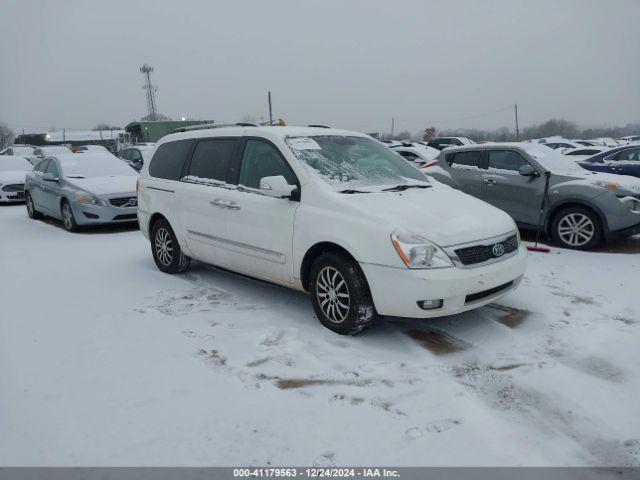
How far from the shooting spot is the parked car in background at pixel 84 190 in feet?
30.1

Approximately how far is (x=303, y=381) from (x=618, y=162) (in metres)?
10.9

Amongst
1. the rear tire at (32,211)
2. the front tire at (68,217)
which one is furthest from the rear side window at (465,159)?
the rear tire at (32,211)

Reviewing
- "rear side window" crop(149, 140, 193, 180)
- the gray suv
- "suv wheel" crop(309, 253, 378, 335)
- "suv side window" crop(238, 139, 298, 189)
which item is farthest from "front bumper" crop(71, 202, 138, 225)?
"suv wheel" crop(309, 253, 378, 335)

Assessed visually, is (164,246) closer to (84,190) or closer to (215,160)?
(215,160)

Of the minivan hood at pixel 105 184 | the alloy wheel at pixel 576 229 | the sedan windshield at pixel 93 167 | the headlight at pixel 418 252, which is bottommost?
the alloy wheel at pixel 576 229

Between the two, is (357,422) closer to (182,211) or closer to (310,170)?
(310,170)

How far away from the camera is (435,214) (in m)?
4.14

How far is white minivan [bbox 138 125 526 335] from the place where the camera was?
3814 mm

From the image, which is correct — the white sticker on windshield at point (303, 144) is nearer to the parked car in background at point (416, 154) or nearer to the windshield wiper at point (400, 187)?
the windshield wiper at point (400, 187)

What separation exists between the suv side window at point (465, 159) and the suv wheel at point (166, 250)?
16.7ft

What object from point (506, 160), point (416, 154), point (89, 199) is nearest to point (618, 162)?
point (416, 154)

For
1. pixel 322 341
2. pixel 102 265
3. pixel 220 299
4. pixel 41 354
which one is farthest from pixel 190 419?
pixel 102 265

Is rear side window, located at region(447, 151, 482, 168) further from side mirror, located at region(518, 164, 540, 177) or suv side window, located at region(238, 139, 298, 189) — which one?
suv side window, located at region(238, 139, 298, 189)

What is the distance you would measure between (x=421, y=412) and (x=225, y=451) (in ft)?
3.91
